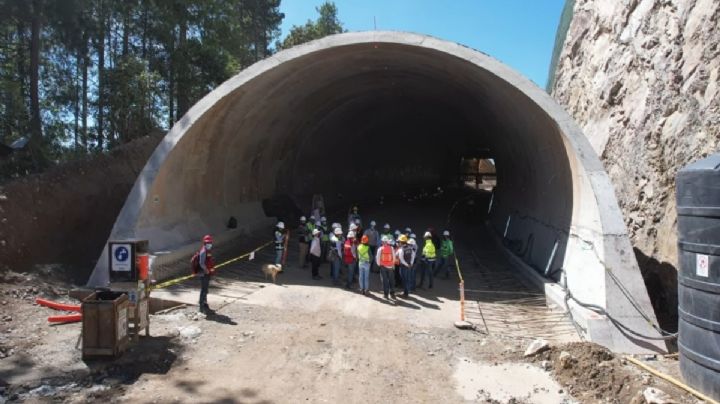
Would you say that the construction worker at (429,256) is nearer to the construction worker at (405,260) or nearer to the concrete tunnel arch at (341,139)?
the construction worker at (405,260)

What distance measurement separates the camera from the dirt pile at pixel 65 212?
44.9ft

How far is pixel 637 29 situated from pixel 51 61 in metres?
26.2

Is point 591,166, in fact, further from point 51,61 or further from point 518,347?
point 51,61

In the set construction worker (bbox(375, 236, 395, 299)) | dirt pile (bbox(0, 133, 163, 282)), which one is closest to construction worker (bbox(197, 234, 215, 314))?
construction worker (bbox(375, 236, 395, 299))

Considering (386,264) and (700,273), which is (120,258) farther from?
(700,273)

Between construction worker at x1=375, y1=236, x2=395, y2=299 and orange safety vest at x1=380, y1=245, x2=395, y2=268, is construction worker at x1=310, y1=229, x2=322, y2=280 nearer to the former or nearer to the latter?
construction worker at x1=375, y1=236, x2=395, y2=299

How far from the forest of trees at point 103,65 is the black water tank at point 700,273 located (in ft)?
65.8

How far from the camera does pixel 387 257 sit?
12445 mm

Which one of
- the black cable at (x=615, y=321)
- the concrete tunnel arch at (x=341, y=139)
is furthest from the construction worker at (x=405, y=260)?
the black cable at (x=615, y=321)

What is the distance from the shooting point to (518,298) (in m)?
12.8

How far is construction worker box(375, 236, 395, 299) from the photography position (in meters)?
12.5

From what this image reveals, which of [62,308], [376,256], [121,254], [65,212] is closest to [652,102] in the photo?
[376,256]

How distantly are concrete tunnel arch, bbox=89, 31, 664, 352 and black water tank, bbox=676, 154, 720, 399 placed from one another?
2.34m

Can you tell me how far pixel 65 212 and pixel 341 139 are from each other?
47.9 feet
